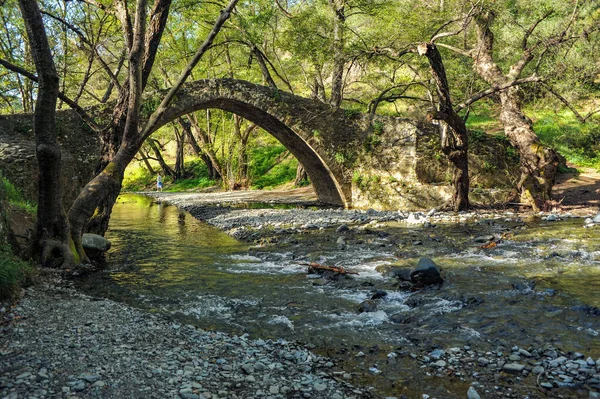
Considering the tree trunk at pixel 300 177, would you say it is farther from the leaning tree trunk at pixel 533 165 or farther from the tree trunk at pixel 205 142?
the leaning tree trunk at pixel 533 165

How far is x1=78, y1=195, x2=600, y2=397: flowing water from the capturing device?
4.31 m

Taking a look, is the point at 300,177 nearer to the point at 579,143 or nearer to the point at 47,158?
the point at 579,143

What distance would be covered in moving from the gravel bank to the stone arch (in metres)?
10.2

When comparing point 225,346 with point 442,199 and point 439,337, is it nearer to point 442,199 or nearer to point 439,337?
point 439,337

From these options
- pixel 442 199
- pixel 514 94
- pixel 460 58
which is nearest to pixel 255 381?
pixel 442 199

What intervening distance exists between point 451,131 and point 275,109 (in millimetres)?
6265

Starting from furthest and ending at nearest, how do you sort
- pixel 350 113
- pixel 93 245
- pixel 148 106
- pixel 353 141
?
1. pixel 350 113
2. pixel 353 141
3. pixel 148 106
4. pixel 93 245

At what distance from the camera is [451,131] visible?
13.1 meters

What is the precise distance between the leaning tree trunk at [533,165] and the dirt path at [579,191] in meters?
0.67

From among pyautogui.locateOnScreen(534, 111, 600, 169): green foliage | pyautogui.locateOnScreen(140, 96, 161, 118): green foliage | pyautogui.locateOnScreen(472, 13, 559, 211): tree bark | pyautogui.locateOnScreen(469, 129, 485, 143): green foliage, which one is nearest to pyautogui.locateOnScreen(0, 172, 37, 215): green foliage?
pyautogui.locateOnScreen(140, 96, 161, 118): green foliage

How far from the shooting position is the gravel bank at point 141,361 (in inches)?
125

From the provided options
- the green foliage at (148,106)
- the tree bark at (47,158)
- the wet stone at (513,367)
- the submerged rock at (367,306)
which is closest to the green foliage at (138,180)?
the green foliage at (148,106)

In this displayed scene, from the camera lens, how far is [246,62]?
2397 cm

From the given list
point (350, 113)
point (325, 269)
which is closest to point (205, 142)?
point (350, 113)
